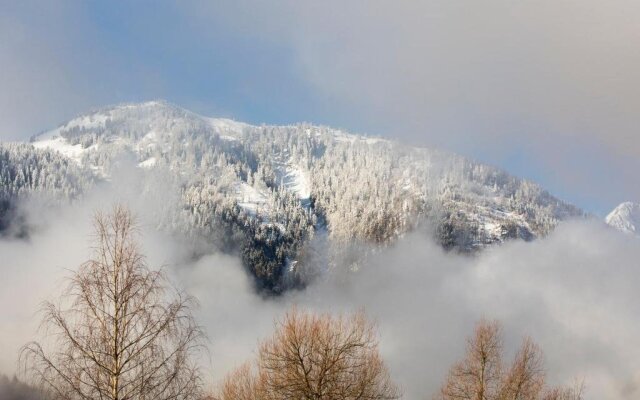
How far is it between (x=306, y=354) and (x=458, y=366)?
10309 millimetres

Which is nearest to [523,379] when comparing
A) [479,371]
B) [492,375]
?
[492,375]

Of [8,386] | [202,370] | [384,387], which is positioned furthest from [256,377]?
[8,386]

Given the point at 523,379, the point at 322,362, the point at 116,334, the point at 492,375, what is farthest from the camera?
the point at 492,375

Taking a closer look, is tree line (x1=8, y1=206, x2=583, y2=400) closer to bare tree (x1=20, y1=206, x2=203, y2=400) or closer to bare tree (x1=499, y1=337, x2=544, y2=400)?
bare tree (x1=20, y1=206, x2=203, y2=400)

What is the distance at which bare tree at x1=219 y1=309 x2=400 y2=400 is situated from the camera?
82.4 feet

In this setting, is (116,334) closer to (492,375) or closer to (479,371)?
(479,371)

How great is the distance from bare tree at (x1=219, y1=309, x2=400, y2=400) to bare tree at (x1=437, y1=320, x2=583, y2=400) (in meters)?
3.62

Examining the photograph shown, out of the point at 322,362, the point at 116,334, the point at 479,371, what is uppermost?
the point at 479,371

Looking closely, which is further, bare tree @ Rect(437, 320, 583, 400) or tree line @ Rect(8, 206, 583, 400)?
bare tree @ Rect(437, 320, 583, 400)

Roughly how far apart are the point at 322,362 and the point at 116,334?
13140 mm

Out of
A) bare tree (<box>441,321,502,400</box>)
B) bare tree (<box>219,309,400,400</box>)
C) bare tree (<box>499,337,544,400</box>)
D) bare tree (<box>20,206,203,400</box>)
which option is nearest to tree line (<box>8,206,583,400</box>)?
bare tree (<box>20,206,203,400</box>)

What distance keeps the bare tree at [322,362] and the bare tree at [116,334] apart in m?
10.9

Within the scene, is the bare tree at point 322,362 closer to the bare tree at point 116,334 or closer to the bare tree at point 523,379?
the bare tree at point 523,379

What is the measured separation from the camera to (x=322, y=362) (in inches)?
1018
